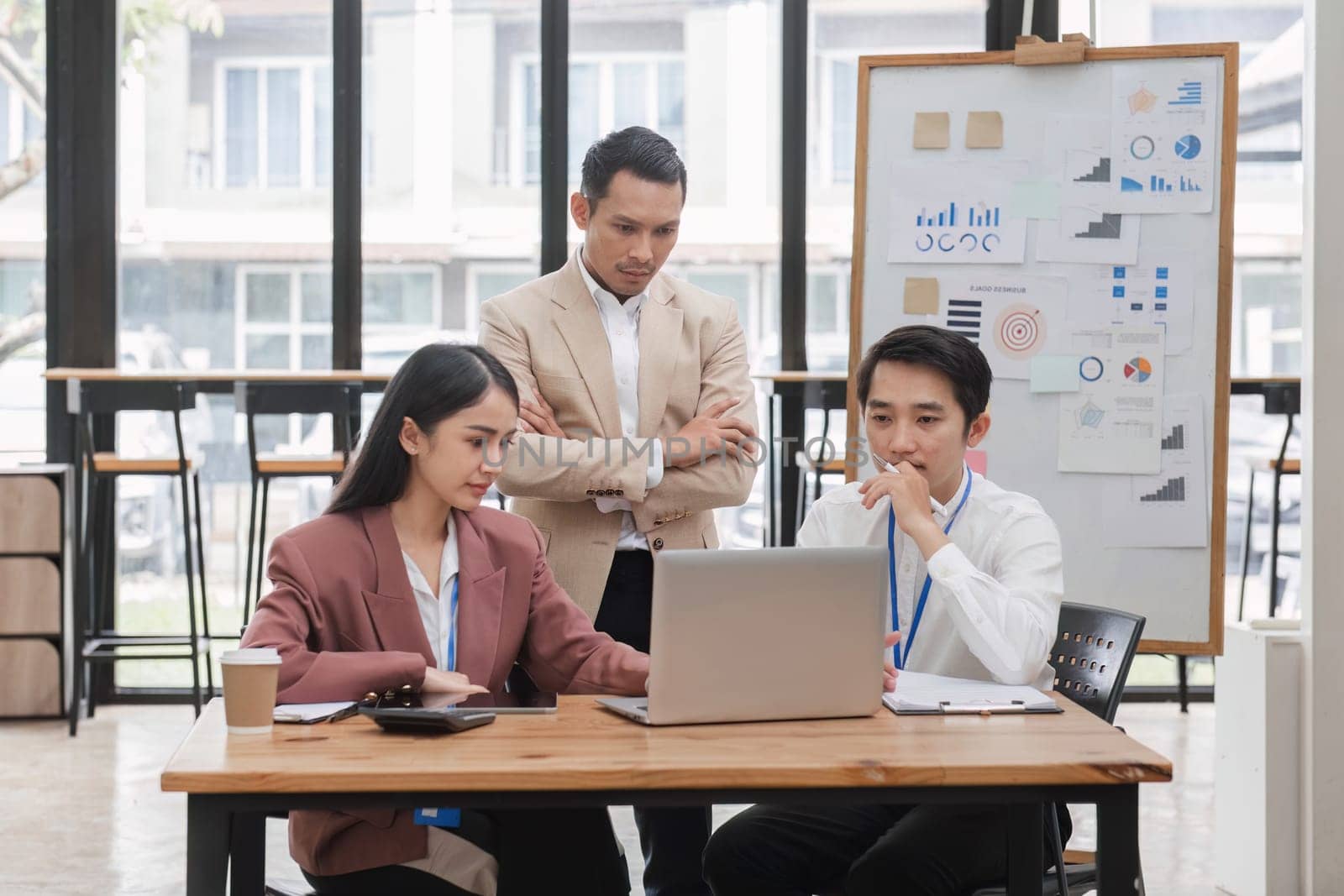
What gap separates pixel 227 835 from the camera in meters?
1.50

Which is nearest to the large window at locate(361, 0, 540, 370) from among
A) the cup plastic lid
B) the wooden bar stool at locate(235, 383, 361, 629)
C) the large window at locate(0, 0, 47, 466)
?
the wooden bar stool at locate(235, 383, 361, 629)

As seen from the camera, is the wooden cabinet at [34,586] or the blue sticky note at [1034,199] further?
the wooden cabinet at [34,586]

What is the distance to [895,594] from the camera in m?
2.24

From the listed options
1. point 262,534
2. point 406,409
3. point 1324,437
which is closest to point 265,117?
point 262,534

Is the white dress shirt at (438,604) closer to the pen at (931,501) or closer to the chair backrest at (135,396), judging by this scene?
the pen at (931,501)

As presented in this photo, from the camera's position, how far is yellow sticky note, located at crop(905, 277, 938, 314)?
131 inches

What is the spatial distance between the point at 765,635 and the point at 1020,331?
1831 mm

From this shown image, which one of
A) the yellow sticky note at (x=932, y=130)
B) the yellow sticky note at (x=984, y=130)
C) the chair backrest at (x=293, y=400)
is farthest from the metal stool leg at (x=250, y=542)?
the yellow sticky note at (x=984, y=130)

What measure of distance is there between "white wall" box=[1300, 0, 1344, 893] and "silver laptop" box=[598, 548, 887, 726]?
1692mm

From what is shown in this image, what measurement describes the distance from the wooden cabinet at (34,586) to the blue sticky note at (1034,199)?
3.32m

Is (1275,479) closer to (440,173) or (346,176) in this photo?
(440,173)

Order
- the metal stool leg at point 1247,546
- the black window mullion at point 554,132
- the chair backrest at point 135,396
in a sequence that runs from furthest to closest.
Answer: the black window mullion at point 554,132 < the metal stool leg at point 1247,546 < the chair backrest at point 135,396

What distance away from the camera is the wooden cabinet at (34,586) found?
4867 millimetres

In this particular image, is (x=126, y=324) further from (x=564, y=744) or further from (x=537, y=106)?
(x=564, y=744)
